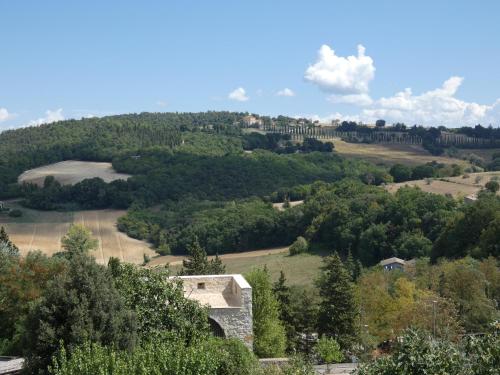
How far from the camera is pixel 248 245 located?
10038 cm

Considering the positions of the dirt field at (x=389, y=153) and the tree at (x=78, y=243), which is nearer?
the tree at (x=78, y=243)

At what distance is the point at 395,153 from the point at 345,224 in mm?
84715

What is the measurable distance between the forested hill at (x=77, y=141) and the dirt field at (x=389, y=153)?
36.9m

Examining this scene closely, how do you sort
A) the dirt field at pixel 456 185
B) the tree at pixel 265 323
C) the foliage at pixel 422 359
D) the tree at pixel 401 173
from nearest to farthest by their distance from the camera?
the foliage at pixel 422 359 < the tree at pixel 265 323 < the dirt field at pixel 456 185 < the tree at pixel 401 173

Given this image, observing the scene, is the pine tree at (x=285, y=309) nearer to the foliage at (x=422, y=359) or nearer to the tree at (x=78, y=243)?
the tree at (x=78, y=243)

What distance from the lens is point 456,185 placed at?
10231 cm

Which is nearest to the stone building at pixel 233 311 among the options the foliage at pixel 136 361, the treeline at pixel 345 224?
the foliage at pixel 136 361

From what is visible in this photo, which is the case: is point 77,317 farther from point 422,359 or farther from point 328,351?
point 328,351

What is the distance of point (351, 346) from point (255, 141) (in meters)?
154

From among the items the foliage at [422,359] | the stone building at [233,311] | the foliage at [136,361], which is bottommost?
the stone building at [233,311]

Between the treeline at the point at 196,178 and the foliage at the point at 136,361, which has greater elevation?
the foliage at the point at 136,361

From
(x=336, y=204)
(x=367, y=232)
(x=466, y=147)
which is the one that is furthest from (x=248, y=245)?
(x=466, y=147)

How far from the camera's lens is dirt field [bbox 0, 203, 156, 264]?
90.9 metres

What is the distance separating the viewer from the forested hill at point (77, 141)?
144 m
